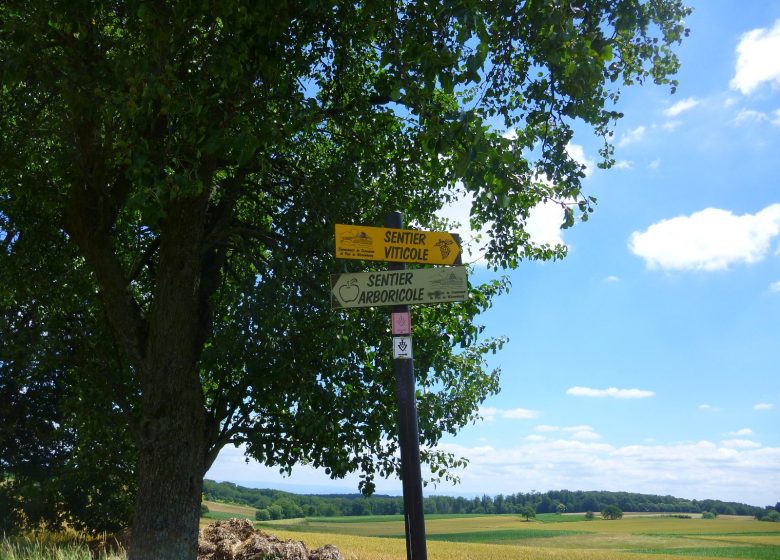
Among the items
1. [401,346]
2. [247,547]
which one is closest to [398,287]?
[401,346]

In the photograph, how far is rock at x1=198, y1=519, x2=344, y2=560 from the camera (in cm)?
1480

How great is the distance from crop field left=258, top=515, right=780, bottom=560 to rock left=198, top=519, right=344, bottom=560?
16.3 feet

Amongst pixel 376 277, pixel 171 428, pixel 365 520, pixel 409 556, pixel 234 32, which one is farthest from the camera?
pixel 365 520

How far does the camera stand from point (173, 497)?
32.1 ft

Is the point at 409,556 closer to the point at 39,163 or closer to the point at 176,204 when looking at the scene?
the point at 176,204

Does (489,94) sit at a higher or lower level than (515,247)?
higher

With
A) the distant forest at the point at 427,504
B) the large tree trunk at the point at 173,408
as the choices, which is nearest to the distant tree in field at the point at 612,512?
the distant forest at the point at 427,504

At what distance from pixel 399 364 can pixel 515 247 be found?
706cm

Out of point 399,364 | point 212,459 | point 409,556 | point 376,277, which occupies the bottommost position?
point 409,556

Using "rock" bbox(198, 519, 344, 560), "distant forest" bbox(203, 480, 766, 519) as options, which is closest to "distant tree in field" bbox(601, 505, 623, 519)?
"distant forest" bbox(203, 480, 766, 519)

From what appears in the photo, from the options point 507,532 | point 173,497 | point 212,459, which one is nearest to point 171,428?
point 173,497

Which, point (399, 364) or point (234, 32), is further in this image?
point (234, 32)

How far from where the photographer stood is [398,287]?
6531mm

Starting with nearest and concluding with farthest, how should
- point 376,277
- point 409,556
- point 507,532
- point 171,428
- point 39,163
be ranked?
point 409,556, point 376,277, point 171,428, point 39,163, point 507,532
